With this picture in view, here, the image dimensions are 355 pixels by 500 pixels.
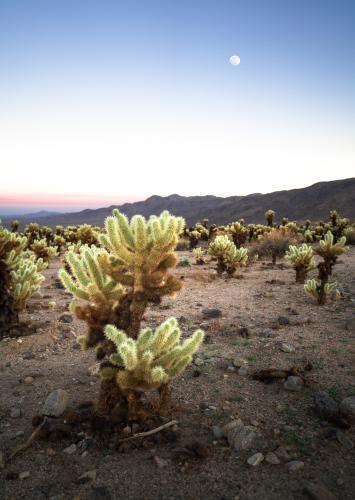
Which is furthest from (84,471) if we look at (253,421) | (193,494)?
(253,421)

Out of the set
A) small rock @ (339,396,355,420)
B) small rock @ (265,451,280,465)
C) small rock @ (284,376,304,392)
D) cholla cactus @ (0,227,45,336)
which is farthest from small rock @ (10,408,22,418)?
small rock @ (339,396,355,420)

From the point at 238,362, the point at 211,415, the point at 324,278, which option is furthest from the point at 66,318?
→ the point at 324,278

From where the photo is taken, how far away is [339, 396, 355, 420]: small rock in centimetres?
→ 313

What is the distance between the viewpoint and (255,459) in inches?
105

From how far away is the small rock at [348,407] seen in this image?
313cm

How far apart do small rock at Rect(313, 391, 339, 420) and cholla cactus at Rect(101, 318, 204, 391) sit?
134 cm

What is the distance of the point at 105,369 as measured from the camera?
2.97 m

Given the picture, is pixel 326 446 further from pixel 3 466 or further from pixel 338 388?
pixel 3 466

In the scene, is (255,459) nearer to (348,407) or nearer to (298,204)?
(348,407)

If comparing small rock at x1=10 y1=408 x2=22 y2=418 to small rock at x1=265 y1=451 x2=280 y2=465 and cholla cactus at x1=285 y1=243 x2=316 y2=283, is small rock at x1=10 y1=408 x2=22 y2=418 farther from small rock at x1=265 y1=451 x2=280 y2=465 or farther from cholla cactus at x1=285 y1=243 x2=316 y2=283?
cholla cactus at x1=285 y1=243 x2=316 y2=283

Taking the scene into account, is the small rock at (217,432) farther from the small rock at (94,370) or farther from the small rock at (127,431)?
the small rock at (94,370)

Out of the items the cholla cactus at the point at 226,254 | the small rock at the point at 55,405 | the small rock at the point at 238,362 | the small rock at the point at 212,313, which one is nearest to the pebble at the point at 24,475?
the small rock at the point at 55,405

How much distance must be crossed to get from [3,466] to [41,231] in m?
19.4

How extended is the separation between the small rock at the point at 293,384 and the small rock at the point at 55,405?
7.90 feet
